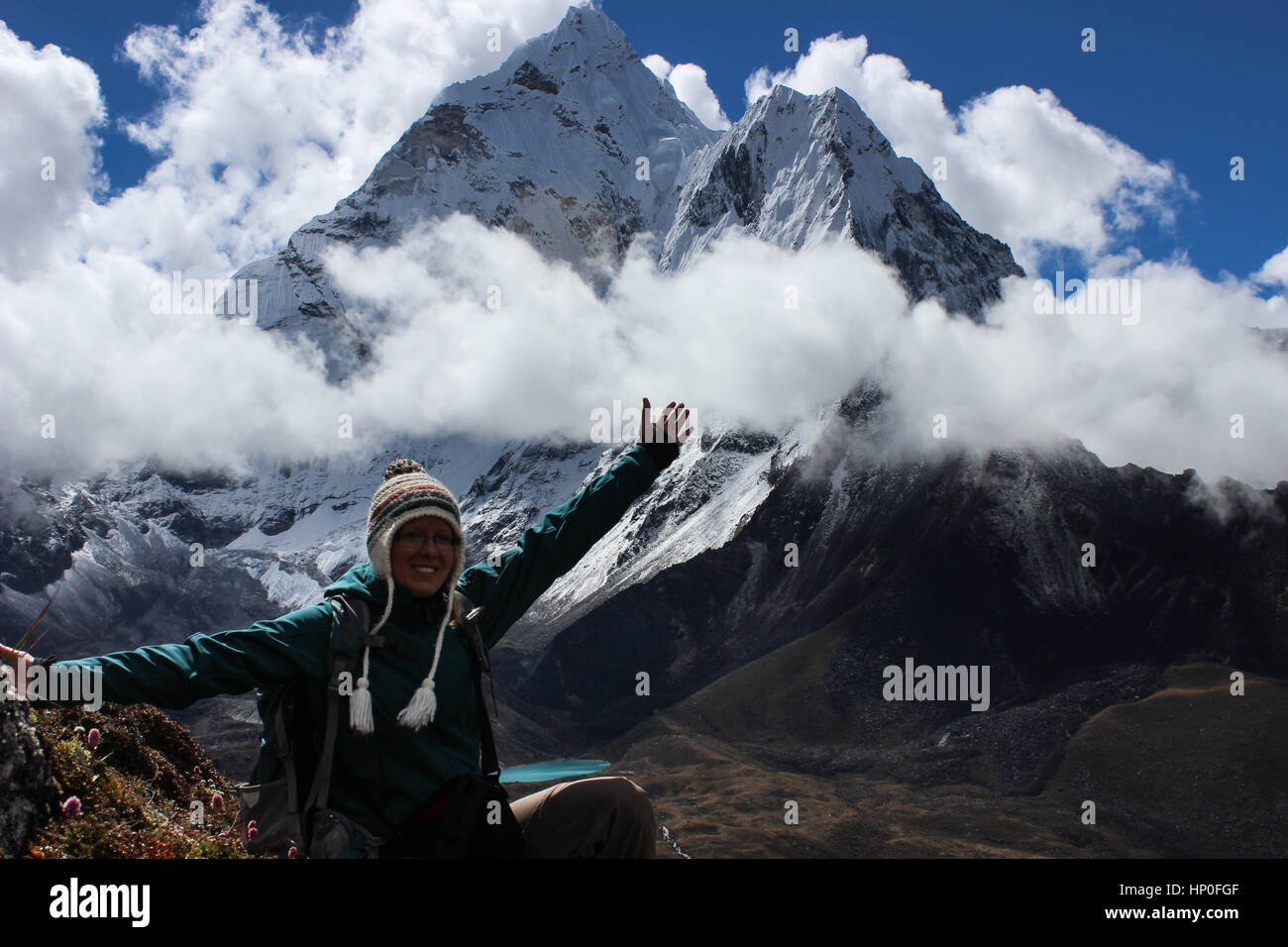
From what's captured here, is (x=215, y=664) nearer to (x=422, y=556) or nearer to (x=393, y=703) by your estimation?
(x=393, y=703)

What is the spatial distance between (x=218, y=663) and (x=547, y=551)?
183 cm

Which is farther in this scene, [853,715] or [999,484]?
[999,484]

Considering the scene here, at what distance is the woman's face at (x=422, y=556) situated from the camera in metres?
4.86

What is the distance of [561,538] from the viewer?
5.61 metres

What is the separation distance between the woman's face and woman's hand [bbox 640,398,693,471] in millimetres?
1475

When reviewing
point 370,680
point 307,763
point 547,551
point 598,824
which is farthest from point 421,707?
point 547,551

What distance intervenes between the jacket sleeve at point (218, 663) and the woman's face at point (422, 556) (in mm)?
411

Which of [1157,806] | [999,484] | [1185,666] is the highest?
[999,484]

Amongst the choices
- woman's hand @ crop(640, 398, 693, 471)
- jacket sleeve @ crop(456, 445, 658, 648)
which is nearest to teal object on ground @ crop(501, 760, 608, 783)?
jacket sleeve @ crop(456, 445, 658, 648)
